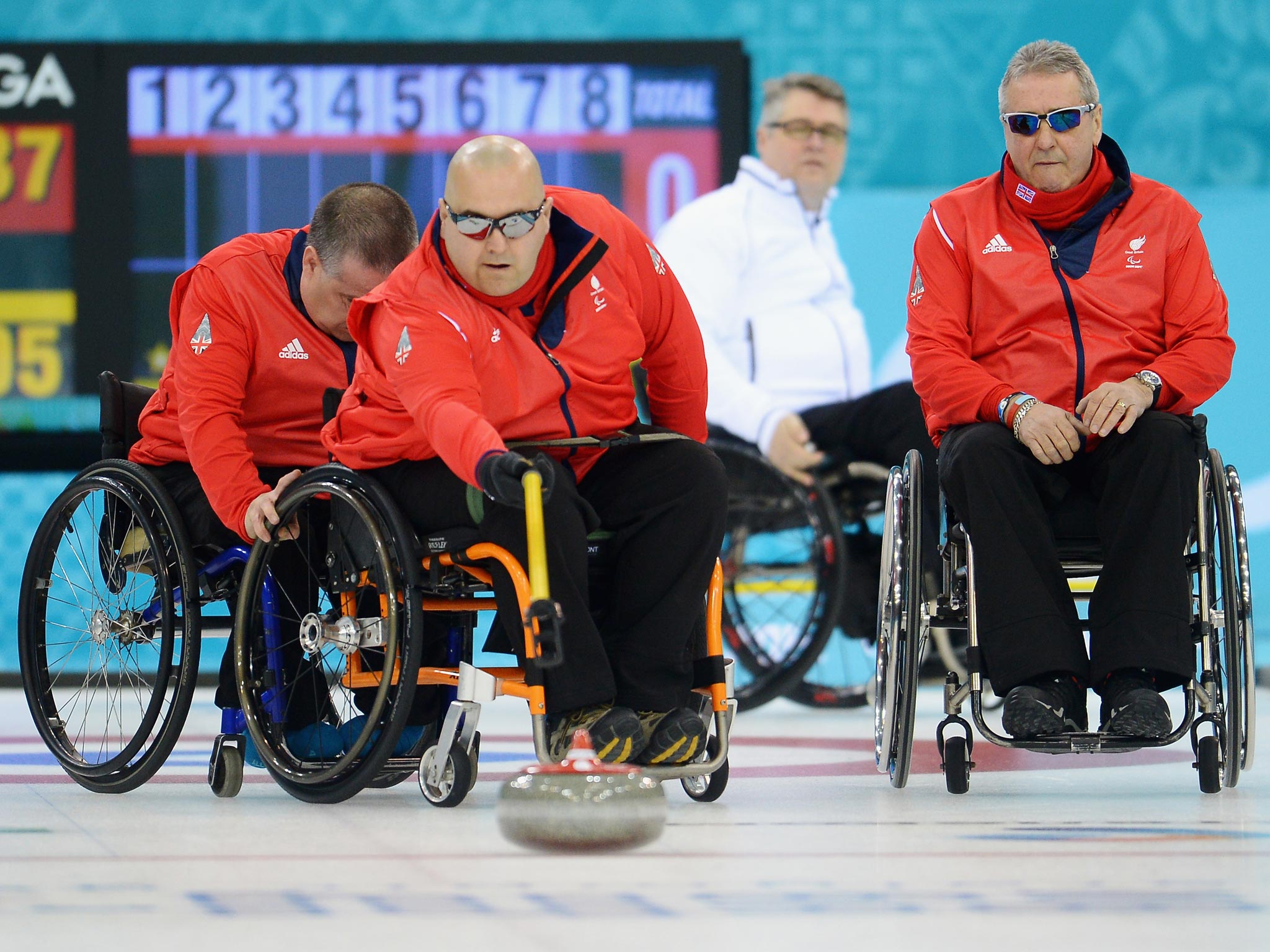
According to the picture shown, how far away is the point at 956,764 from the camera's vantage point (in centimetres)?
243

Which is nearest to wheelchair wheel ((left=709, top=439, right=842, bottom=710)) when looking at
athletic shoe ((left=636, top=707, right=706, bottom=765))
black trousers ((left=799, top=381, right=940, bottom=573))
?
black trousers ((left=799, top=381, right=940, bottom=573))

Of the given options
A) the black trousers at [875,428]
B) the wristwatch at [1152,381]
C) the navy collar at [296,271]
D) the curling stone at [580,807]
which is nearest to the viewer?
the curling stone at [580,807]

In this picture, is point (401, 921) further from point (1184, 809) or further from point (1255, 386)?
point (1255, 386)

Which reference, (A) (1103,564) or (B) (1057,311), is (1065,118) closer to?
(B) (1057,311)

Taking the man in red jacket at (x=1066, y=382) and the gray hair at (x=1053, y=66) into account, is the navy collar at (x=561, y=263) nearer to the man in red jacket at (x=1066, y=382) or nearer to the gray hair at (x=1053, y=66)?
the man in red jacket at (x=1066, y=382)

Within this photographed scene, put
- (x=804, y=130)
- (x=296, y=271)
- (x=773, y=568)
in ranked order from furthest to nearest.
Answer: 1. (x=804, y=130)
2. (x=773, y=568)
3. (x=296, y=271)

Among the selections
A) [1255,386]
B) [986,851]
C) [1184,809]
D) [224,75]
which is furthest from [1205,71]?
[986,851]

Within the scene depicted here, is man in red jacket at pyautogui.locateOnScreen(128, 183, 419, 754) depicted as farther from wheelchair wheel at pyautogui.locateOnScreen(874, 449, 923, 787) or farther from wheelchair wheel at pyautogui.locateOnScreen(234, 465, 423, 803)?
wheelchair wheel at pyautogui.locateOnScreen(874, 449, 923, 787)

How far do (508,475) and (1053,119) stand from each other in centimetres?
107

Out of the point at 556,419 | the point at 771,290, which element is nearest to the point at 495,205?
the point at 556,419

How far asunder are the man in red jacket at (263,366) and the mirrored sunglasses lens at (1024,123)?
0.90m

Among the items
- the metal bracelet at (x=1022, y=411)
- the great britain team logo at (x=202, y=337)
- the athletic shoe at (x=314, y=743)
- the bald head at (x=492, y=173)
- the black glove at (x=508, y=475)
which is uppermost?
the bald head at (x=492, y=173)

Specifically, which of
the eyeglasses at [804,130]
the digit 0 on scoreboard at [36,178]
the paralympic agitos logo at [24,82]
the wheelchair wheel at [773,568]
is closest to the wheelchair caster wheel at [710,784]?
the wheelchair wheel at [773,568]

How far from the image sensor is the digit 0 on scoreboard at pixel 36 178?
560cm
